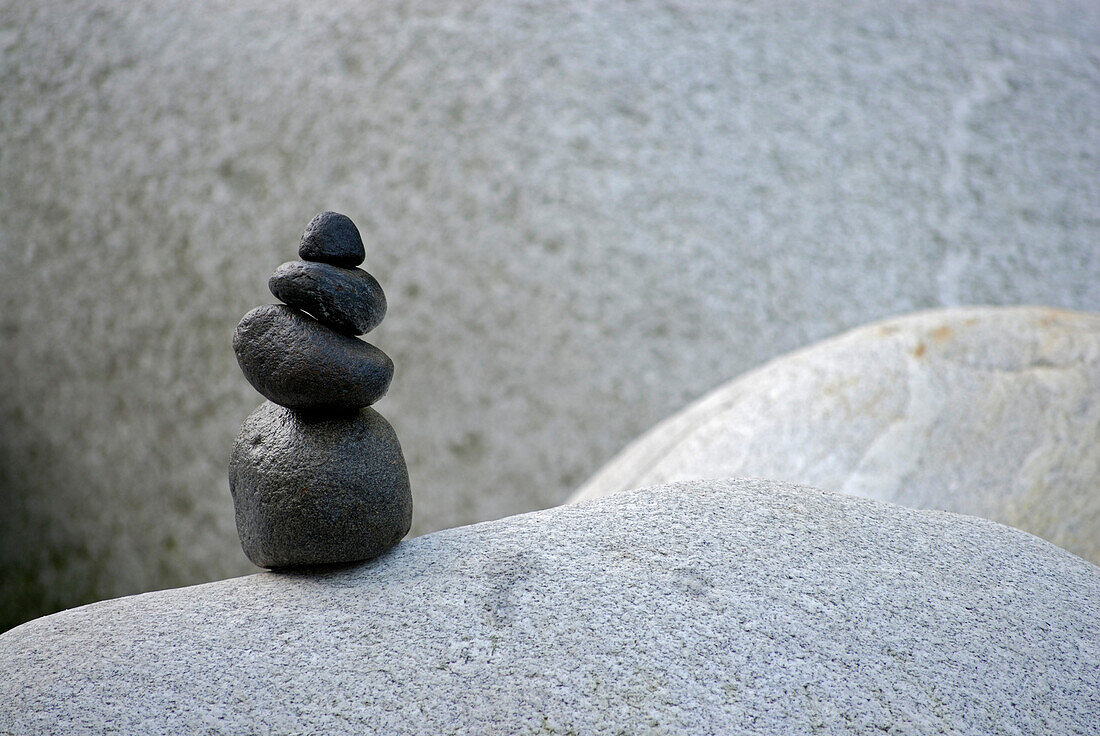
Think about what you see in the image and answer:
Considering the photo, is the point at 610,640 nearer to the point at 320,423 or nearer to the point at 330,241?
the point at 320,423

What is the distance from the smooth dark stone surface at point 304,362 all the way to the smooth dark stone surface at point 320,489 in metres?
0.04

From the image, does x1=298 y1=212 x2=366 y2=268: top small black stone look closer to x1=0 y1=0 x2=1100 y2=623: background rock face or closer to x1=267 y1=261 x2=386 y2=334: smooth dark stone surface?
x1=267 y1=261 x2=386 y2=334: smooth dark stone surface

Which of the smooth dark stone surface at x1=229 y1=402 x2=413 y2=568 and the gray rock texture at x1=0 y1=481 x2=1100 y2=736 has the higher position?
the smooth dark stone surface at x1=229 y1=402 x2=413 y2=568

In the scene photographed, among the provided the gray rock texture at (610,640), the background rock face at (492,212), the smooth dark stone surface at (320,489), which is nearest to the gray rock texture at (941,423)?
the gray rock texture at (610,640)

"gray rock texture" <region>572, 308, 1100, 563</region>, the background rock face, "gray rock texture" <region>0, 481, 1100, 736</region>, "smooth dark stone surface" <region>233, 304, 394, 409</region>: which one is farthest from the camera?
the background rock face

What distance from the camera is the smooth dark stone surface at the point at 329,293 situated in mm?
985

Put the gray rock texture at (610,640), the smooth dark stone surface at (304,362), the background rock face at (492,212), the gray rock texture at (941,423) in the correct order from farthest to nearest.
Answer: the background rock face at (492,212)
the gray rock texture at (941,423)
the smooth dark stone surface at (304,362)
the gray rock texture at (610,640)

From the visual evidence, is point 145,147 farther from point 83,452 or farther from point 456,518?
point 456,518

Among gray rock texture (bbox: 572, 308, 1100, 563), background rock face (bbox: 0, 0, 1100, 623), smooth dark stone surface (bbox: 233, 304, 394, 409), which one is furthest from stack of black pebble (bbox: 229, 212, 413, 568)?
background rock face (bbox: 0, 0, 1100, 623)

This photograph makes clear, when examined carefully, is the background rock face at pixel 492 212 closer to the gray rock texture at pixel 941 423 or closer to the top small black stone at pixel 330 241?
the gray rock texture at pixel 941 423

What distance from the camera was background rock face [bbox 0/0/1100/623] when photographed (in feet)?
8.79

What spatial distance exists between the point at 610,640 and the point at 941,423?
0.94 m

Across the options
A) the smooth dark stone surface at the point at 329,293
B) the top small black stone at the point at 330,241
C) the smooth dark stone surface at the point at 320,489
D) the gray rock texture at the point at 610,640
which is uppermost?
the top small black stone at the point at 330,241

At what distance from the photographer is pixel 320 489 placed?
98cm
